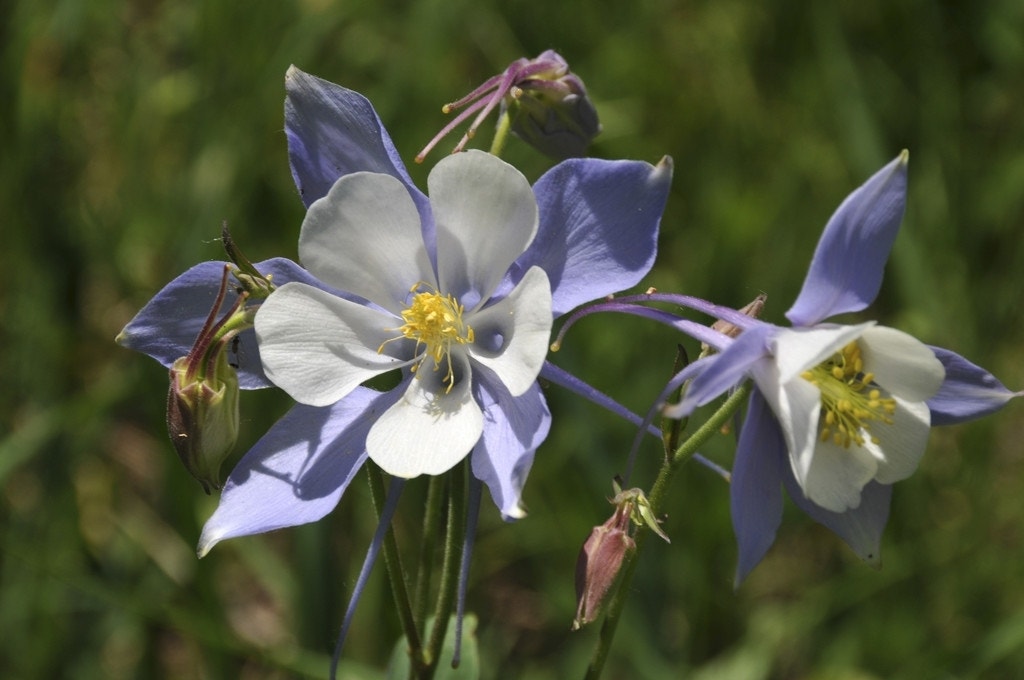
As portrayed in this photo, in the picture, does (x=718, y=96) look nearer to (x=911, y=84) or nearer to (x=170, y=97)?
(x=911, y=84)

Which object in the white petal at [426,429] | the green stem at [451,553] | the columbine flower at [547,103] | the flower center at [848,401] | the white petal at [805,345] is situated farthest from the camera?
the columbine flower at [547,103]

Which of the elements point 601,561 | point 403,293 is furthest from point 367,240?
point 601,561

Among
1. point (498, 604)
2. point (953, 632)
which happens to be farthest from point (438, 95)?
point (953, 632)

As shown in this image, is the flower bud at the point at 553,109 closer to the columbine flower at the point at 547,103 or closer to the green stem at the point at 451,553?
the columbine flower at the point at 547,103

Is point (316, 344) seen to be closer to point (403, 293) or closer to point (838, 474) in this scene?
point (403, 293)

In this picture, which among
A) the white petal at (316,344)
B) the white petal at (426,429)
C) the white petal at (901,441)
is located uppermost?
the white petal at (316,344)

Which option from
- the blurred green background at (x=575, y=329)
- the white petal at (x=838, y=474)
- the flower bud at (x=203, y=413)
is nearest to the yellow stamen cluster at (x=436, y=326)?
the flower bud at (x=203, y=413)

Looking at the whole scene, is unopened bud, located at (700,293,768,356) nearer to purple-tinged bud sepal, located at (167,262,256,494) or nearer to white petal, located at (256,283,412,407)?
white petal, located at (256,283,412,407)
